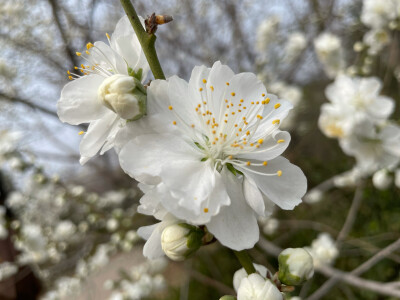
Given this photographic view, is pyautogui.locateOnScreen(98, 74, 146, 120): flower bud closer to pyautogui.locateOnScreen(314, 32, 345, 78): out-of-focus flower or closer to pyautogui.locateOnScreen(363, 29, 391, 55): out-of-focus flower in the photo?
pyautogui.locateOnScreen(363, 29, 391, 55): out-of-focus flower

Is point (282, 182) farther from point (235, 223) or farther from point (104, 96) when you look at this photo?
point (104, 96)

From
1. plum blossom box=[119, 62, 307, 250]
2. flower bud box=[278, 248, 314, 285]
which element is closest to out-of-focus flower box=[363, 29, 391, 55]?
plum blossom box=[119, 62, 307, 250]

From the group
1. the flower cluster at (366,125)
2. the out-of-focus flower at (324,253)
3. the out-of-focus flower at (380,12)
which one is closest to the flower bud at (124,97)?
the flower cluster at (366,125)

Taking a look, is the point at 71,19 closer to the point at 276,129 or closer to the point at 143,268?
the point at 143,268

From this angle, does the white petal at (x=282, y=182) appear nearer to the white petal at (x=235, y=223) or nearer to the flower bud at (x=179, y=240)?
the white petal at (x=235, y=223)

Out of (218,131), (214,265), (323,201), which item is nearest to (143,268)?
(214,265)

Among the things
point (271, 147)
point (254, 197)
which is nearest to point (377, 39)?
point (271, 147)
